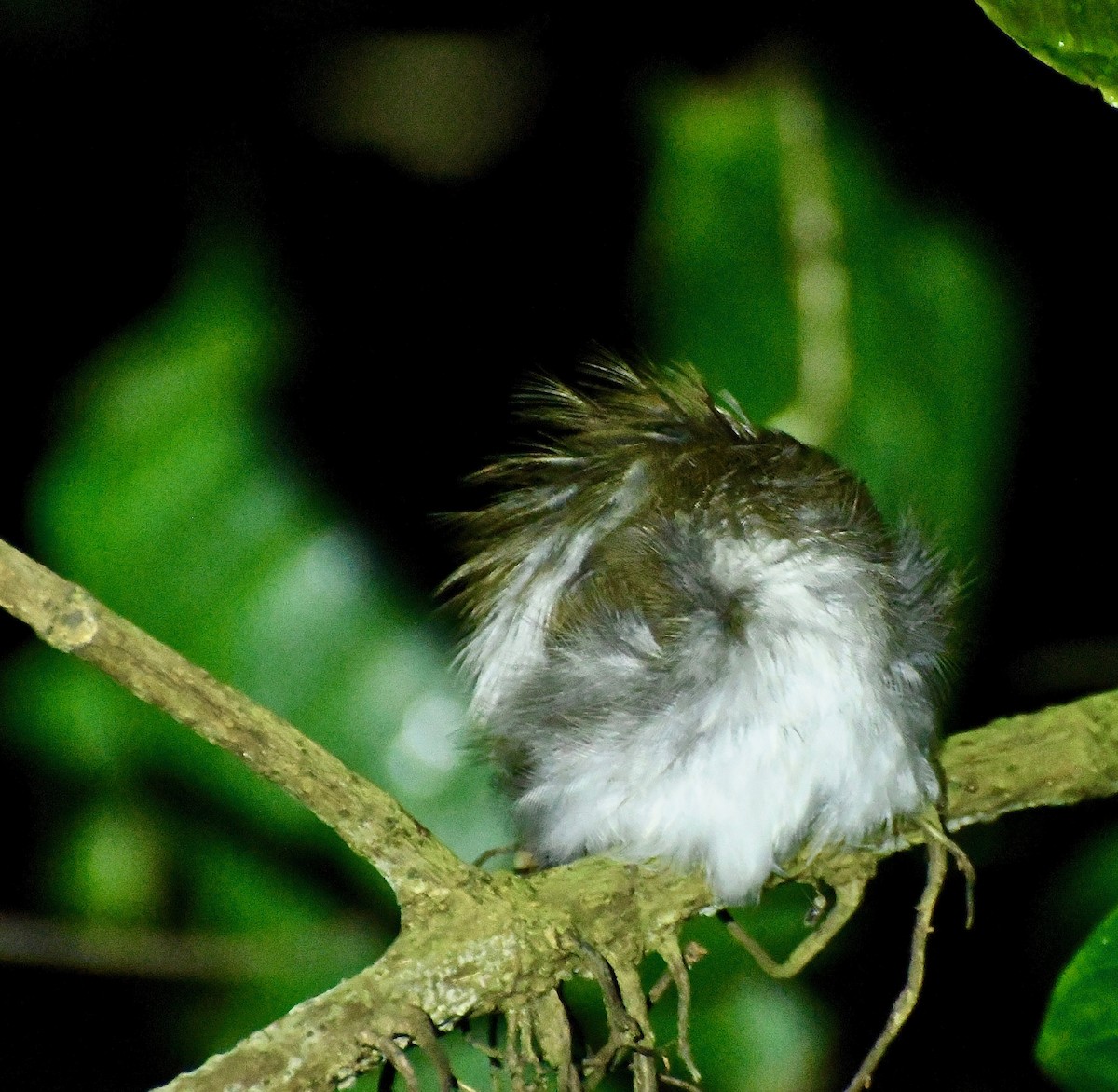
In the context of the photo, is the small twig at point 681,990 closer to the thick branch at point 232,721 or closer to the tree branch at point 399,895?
the tree branch at point 399,895

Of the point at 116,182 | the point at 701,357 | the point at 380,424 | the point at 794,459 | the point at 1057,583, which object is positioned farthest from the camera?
the point at 1057,583

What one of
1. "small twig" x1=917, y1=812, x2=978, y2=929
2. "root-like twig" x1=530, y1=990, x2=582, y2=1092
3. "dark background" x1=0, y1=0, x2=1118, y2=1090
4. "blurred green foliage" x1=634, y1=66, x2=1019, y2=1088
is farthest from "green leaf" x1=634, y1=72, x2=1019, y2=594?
"root-like twig" x1=530, y1=990, x2=582, y2=1092

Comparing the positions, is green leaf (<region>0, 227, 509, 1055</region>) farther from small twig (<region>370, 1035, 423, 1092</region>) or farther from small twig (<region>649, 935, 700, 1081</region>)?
small twig (<region>370, 1035, 423, 1092</region>)

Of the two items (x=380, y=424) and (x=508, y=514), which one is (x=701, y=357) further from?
(x=380, y=424)

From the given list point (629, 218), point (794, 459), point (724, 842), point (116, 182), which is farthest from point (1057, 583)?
point (116, 182)

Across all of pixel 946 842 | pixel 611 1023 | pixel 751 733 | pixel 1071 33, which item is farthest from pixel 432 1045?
pixel 1071 33

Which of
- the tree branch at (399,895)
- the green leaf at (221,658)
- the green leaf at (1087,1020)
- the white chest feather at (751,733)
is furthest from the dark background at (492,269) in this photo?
the green leaf at (1087,1020)
